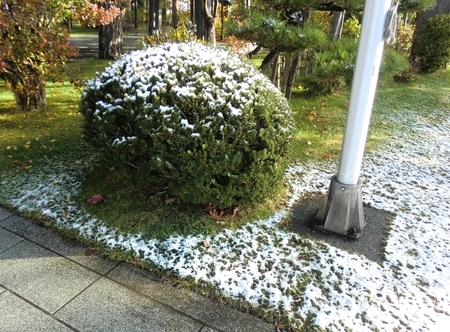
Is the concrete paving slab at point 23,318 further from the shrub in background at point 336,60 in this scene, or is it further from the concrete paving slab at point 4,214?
the shrub in background at point 336,60

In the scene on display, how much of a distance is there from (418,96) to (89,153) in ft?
21.0

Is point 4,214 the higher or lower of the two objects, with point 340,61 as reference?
lower

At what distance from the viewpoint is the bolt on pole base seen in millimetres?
2656

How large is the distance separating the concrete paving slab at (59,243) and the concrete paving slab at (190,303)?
0.14 metres

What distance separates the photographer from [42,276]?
2.28m

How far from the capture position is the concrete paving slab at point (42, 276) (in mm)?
2127

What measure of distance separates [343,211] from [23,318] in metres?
2.26

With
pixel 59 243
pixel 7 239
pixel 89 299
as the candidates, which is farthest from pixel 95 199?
pixel 89 299

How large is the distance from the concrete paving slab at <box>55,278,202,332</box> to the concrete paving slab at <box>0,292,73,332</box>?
59 mm

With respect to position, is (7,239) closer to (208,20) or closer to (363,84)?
(363,84)

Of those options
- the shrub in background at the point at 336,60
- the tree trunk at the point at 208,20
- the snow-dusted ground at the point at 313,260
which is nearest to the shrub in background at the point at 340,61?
the shrub in background at the point at 336,60

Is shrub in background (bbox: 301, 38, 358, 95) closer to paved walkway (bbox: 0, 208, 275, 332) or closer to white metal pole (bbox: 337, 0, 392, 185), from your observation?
white metal pole (bbox: 337, 0, 392, 185)

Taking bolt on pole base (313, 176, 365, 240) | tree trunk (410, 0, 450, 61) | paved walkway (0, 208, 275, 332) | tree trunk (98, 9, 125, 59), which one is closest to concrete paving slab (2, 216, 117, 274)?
paved walkway (0, 208, 275, 332)

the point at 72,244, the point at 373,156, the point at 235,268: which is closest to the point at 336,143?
the point at 373,156
